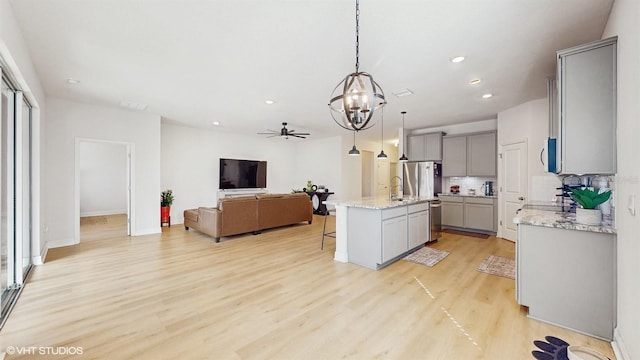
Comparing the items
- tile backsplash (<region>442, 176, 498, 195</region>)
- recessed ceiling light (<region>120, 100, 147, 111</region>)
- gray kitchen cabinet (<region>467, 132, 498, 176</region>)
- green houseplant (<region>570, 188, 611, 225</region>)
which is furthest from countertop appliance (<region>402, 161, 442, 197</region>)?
recessed ceiling light (<region>120, 100, 147, 111</region>)

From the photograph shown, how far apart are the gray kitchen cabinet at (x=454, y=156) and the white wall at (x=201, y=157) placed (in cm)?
418

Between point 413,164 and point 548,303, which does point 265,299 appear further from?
point 413,164

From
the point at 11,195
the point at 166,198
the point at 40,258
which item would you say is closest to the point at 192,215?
the point at 166,198

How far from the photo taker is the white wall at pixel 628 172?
1534 millimetres

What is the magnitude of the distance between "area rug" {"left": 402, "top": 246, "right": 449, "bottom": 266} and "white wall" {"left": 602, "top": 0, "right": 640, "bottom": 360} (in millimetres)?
2038

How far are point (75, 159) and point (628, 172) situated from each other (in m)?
7.19

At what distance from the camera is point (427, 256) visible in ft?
13.6

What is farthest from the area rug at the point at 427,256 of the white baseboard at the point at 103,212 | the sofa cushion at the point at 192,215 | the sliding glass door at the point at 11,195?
the white baseboard at the point at 103,212

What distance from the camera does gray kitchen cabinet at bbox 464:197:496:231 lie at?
5711mm

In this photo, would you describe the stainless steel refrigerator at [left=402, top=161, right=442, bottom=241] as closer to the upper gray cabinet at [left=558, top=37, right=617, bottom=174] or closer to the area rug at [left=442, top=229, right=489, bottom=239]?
the area rug at [left=442, top=229, right=489, bottom=239]

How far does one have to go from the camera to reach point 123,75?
3.57 metres

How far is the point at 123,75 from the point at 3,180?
5.74 ft

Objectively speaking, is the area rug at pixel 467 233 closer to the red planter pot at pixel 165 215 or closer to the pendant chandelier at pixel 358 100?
the pendant chandelier at pixel 358 100

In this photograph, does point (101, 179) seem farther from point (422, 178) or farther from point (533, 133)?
point (533, 133)
